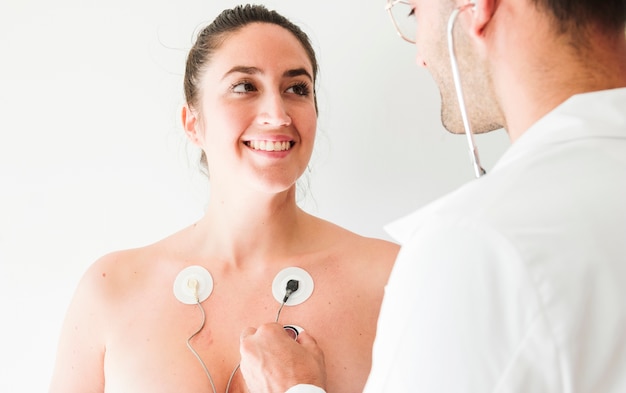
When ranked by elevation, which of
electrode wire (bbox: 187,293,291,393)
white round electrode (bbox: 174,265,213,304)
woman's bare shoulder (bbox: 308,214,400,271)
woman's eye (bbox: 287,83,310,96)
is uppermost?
woman's eye (bbox: 287,83,310,96)

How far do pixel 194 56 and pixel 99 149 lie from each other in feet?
1.48

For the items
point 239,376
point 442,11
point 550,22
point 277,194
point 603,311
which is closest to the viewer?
point 603,311

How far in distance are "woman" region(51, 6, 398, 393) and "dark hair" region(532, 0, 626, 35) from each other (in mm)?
900

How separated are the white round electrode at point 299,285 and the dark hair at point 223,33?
0.49m

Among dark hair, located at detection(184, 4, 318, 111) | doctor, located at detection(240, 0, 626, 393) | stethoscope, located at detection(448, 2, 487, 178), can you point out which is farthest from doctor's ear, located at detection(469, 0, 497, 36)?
dark hair, located at detection(184, 4, 318, 111)

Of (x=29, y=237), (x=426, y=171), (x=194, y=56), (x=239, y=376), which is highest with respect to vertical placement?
(x=194, y=56)

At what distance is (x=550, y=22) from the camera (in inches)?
34.9

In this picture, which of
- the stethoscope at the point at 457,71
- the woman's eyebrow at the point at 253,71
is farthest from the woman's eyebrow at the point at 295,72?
the stethoscope at the point at 457,71

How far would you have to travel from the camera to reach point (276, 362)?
1381mm

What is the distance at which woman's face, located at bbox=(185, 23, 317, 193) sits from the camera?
5.64 ft

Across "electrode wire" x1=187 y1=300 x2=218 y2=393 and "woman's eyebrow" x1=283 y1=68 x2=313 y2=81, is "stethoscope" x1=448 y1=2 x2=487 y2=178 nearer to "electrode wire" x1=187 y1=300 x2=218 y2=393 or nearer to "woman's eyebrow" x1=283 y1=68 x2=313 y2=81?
"woman's eyebrow" x1=283 y1=68 x2=313 y2=81

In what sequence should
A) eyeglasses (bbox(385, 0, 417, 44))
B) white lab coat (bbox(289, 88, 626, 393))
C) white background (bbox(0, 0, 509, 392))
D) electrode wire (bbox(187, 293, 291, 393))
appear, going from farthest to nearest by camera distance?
white background (bbox(0, 0, 509, 392)) < eyeglasses (bbox(385, 0, 417, 44)) < electrode wire (bbox(187, 293, 291, 393)) < white lab coat (bbox(289, 88, 626, 393))

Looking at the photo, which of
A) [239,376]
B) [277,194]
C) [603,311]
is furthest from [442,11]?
[239,376]

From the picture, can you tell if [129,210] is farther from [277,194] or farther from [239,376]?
[239,376]
